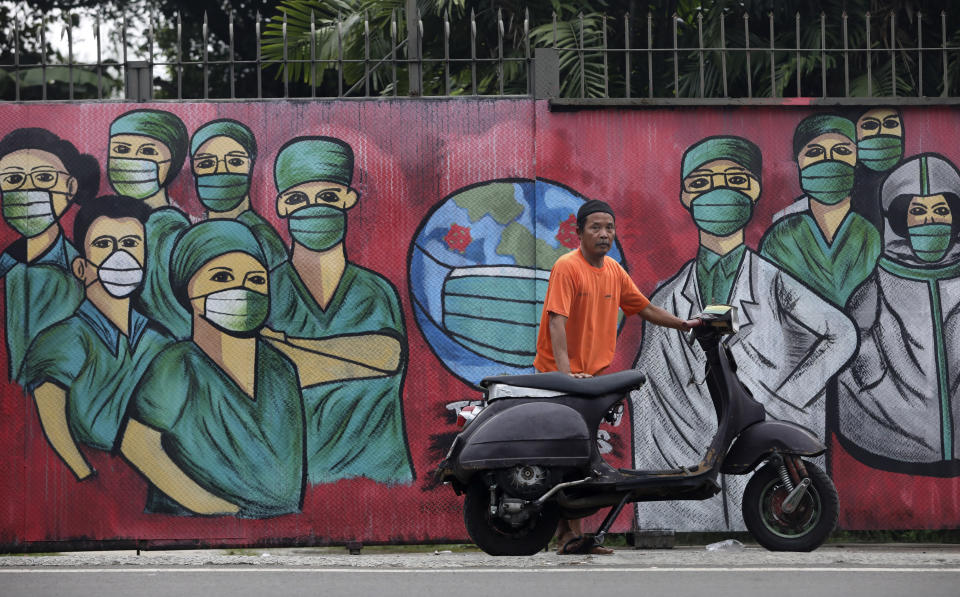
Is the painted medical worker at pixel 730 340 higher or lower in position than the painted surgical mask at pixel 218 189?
lower

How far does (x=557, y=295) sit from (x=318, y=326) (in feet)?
5.83

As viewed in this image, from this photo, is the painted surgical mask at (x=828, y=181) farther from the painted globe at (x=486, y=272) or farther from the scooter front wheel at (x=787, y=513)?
the scooter front wheel at (x=787, y=513)

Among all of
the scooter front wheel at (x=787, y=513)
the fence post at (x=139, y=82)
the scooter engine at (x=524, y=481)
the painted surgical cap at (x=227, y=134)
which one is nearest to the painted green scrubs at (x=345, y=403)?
the painted surgical cap at (x=227, y=134)

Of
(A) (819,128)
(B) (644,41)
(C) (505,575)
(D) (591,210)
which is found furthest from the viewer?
(B) (644,41)

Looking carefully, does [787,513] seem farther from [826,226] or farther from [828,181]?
[828,181]

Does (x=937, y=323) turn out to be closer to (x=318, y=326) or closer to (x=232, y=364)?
(x=318, y=326)

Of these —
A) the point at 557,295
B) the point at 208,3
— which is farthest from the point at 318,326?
the point at 208,3

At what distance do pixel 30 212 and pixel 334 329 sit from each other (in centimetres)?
194

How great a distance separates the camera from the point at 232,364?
24.5ft

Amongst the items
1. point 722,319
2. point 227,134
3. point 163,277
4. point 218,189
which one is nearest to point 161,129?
point 227,134

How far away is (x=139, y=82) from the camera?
301 inches

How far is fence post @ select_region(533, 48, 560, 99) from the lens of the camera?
7645 millimetres

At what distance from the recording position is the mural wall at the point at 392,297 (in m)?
7.45

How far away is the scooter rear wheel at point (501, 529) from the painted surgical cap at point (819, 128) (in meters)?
3.07
